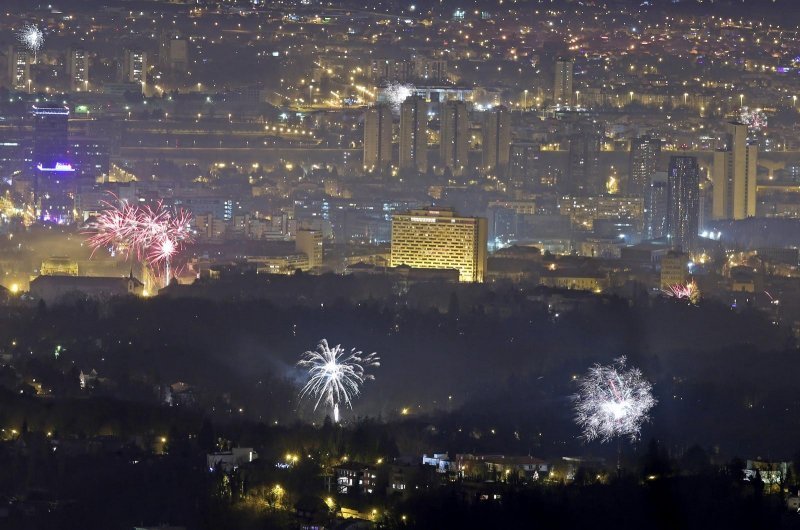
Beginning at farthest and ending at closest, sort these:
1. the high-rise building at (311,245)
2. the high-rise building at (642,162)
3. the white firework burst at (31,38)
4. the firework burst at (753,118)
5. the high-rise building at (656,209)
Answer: the white firework burst at (31,38), the firework burst at (753,118), the high-rise building at (642,162), the high-rise building at (656,209), the high-rise building at (311,245)

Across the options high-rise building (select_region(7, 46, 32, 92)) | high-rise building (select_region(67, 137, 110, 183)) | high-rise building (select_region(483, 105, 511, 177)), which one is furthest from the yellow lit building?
high-rise building (select_region(7, 46, 32, 92))

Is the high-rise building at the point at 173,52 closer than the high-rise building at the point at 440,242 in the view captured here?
No

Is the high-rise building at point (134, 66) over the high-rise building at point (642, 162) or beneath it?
over

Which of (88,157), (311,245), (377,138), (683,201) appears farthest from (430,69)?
(311,245)

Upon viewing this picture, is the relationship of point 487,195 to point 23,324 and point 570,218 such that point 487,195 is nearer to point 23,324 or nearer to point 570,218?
point 570,218

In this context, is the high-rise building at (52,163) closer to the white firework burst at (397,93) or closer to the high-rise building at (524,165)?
the white firework burst at (397,93)

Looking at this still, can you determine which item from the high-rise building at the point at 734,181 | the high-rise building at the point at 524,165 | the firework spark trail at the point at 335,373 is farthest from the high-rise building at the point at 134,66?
the firework spark trail at the point at 335,373

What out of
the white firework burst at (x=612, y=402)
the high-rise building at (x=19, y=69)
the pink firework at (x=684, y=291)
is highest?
the high-rise building at (x=19, y=69)
